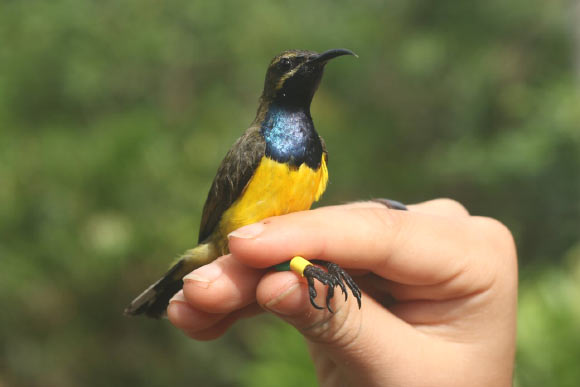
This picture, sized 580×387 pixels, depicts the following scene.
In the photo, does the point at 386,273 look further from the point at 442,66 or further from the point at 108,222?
the point at 442,66

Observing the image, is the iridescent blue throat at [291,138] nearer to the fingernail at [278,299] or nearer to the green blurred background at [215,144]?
the fingernail at [278,299]

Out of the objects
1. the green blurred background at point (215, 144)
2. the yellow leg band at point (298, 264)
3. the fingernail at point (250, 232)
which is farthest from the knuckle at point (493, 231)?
the green blurred background at point (215, 144)

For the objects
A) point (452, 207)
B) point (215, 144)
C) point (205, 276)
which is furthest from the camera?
point (215, 144)

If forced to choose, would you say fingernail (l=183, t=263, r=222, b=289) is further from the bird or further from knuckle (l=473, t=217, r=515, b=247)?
knuckle (l=473, t=217, r=515, b=247)

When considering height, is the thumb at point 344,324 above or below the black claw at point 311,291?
below

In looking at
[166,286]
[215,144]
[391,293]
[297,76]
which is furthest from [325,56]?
[215,144]

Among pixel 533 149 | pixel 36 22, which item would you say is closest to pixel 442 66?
pixel 533 149

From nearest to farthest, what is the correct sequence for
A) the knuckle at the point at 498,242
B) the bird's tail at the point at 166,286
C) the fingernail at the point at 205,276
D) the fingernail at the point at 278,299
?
1. the fingernail at the point at 278,299
2. the fingernail at the point at 205,276
3. the knuckle at the point at 498,242
4. the bird's tail at the point at 166,286

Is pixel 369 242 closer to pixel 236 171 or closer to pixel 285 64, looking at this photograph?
pixel 236 171
